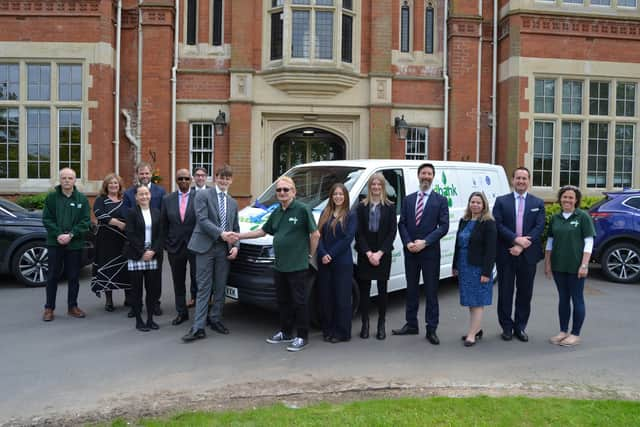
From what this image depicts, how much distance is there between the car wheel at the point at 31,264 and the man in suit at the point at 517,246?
6.95 meters

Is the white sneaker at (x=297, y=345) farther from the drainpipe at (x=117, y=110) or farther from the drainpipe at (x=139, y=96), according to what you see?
the drainpipe at (x=117, y=110)

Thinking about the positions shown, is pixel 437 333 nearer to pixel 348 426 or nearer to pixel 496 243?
pixel 496 243

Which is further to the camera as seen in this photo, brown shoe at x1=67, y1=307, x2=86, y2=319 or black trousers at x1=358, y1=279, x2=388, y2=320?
brown shoe at x1=67, y1=307, x2=86, y2=319

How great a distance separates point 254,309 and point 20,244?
4.16 metres

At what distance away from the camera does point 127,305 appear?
688 cm

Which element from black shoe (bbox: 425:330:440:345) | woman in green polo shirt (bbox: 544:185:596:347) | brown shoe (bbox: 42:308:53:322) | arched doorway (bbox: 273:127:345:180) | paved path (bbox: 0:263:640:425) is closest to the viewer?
paved path (bbox: 0:263:640:425)

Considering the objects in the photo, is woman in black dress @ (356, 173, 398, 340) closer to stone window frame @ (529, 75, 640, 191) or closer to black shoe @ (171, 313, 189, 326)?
black shoe @ (171, 313, 189, 326)

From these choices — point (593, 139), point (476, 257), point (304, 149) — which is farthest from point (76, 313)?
point (593, 139)

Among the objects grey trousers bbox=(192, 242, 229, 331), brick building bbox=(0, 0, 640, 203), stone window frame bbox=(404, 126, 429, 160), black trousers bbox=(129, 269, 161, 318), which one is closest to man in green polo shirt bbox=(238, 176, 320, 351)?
grey trousers bbox=(192, 242, 229, 331)

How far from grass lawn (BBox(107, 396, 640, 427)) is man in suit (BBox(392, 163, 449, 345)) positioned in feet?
5.36

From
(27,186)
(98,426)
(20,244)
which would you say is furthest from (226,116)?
(98,426)

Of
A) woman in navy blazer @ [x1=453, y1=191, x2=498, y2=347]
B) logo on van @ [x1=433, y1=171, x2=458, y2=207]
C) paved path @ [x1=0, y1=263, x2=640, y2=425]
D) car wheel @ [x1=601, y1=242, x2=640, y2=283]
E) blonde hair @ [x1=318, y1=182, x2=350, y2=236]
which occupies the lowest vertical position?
paved path @ [x1=0, y1=263, x2=640, y2=425]

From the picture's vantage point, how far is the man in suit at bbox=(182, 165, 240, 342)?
5414mm

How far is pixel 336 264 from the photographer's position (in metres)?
5.37
